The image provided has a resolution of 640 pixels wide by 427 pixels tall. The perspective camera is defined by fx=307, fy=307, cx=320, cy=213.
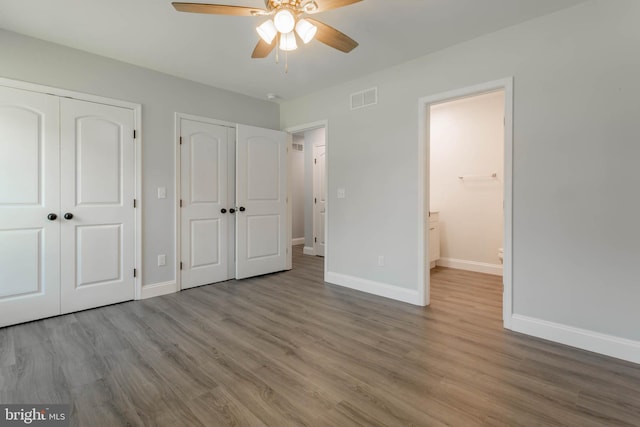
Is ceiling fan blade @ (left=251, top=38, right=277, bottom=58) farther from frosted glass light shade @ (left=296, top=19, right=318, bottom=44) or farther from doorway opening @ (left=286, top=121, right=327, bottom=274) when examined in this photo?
doorway opening @ (left=286, top=121, right=327, bottom=274)

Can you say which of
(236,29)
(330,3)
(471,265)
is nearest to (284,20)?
(330,3)

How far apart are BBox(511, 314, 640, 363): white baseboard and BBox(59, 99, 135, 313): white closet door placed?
3929mm

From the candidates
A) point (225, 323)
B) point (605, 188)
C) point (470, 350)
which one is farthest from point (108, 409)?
point (605, 188)

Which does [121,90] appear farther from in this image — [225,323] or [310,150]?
[310,150]

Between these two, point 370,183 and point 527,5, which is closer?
point 527,5

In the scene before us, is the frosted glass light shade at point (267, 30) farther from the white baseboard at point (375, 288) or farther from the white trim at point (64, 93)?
the white baseboard at point (375, 288)

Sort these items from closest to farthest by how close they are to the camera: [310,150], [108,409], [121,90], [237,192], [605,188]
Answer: [108,409], [605,188], [121,90], [237,192], [310,150]

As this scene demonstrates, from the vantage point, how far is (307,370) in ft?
6.69

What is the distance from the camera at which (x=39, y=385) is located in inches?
73.0

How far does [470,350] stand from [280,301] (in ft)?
6.28

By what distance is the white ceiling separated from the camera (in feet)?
7.73

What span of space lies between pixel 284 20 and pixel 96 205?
267 centimetres

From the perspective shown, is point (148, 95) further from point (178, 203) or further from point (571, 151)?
point (571, 151)

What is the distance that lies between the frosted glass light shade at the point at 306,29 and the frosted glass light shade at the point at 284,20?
10cm
